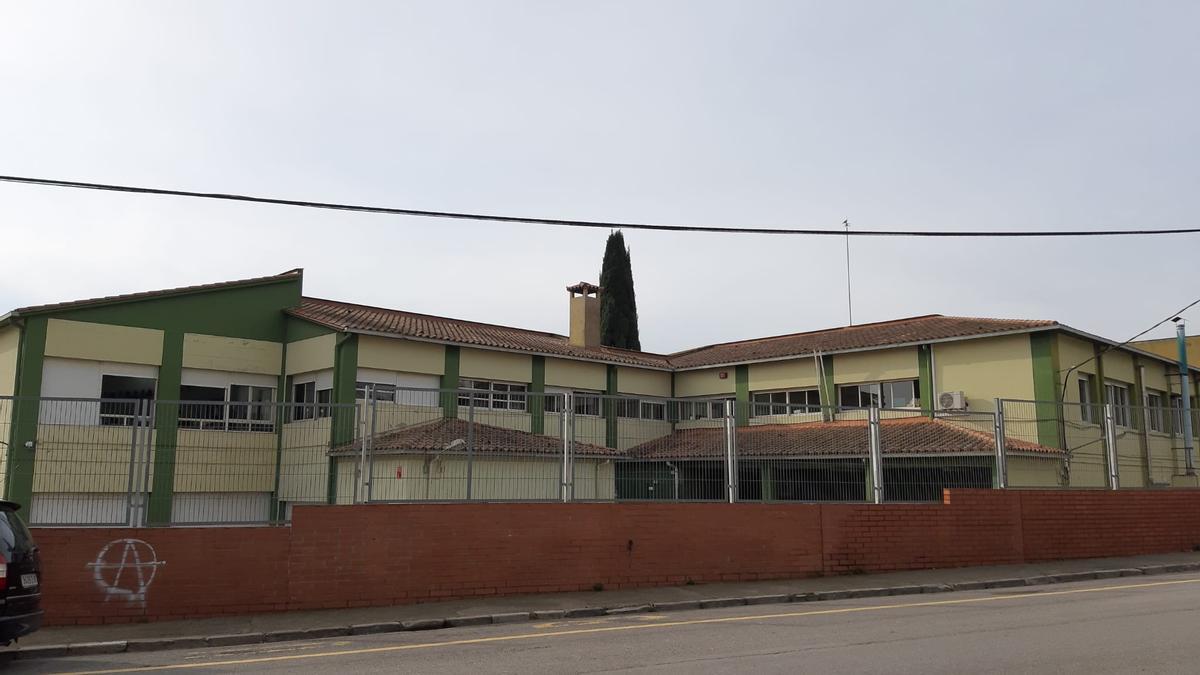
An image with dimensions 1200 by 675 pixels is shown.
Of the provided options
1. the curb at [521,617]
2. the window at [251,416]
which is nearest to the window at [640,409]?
the curb at [521,617]

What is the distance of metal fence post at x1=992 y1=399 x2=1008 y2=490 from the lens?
1762cm

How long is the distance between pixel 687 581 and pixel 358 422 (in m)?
5.84

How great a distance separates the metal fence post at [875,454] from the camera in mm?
16422

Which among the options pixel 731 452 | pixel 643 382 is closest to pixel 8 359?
pixel 731 452

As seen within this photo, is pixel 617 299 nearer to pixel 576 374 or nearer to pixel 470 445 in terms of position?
pixel 576 374

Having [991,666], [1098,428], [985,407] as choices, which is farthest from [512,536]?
[985,407]

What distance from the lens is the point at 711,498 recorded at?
15.4 metres

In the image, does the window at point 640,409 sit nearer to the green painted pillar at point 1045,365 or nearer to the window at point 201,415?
the window at point 201,415

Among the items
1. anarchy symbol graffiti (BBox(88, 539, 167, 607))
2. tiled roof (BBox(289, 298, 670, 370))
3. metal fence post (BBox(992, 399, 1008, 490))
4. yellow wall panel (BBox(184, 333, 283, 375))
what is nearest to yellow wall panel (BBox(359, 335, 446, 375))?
tiled roof (BBox(289, 298, 670, 370))

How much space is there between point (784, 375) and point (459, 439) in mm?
19417

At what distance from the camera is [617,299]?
52406 mm

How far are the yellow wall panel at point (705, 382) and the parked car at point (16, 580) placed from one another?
83.4 ft

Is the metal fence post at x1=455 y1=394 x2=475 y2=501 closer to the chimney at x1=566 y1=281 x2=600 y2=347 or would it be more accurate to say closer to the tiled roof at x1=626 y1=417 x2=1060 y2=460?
the tiled roof at x1=626 y1=417 x2=1060 y2=460

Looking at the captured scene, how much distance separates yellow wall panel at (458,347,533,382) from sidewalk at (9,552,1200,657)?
1392cm
